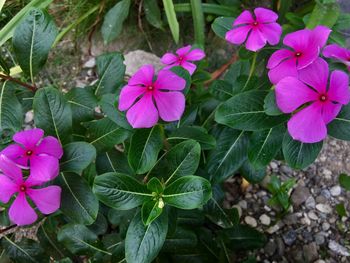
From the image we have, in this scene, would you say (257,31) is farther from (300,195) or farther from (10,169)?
(300,195)

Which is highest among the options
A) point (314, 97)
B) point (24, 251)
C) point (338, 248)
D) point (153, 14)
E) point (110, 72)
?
point (314, 97)

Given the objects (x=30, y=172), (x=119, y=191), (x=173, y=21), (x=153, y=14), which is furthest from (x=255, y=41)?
(x=153, y=14)

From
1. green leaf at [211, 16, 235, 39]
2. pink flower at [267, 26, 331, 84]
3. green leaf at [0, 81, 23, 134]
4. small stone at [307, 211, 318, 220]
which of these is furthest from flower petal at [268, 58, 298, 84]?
small stone at [307, 211, 318, 220]

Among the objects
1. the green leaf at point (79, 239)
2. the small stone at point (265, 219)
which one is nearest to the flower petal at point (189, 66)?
the green leaf at point (79, 239)

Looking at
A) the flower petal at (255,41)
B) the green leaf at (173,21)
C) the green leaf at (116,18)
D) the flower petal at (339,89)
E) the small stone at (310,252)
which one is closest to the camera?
the flower petal at (339,89)

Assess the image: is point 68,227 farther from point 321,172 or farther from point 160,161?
point 321,172

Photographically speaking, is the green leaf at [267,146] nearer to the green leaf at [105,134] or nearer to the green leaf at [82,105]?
the green leaf at [105,134]
